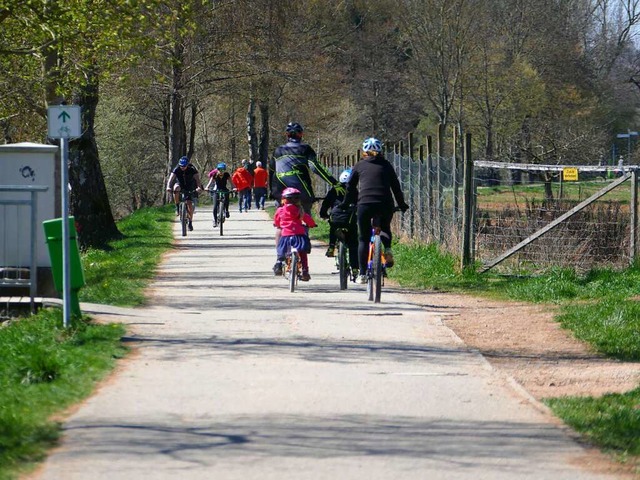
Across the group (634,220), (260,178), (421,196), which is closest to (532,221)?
(634,220)

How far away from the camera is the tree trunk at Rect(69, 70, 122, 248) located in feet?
80.8

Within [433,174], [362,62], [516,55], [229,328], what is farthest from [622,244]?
[362,62]

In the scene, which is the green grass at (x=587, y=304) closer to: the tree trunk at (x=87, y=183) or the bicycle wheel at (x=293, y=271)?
the bicycle wheel at (x=293, y=271)

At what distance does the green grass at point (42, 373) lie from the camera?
6.63 metres

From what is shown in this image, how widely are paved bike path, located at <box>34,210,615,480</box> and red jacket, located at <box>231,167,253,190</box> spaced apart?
2558 cm

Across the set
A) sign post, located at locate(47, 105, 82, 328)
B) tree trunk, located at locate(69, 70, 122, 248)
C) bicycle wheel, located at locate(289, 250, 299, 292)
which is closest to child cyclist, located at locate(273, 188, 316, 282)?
bicycle wheel, located at locate(289, 250, 299, 292)

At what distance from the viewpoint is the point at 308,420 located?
7406 millimetres

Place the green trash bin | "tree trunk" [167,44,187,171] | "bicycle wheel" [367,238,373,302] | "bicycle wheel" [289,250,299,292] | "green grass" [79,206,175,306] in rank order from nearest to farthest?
the green trash bin, "bicycle wheel" [367,238,373,302], "green grass" [79,206,175,306], "bicycle wheel" [289,250,299,292], "tree trunk" [167,44,187,171]

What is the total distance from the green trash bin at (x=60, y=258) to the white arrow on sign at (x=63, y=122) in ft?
2.53

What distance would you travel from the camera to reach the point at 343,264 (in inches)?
603

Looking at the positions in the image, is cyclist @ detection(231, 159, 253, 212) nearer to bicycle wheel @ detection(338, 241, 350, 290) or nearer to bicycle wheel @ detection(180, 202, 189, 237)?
bicycle wheel @ detection(180, 202, 189, 237)

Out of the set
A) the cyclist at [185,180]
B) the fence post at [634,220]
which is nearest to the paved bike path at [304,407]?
the fence post at [634,220]

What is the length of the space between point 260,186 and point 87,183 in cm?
1762

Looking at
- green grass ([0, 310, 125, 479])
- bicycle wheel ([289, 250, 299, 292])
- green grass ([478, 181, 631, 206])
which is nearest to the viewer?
green grass ([0, 310, 125, 479])
